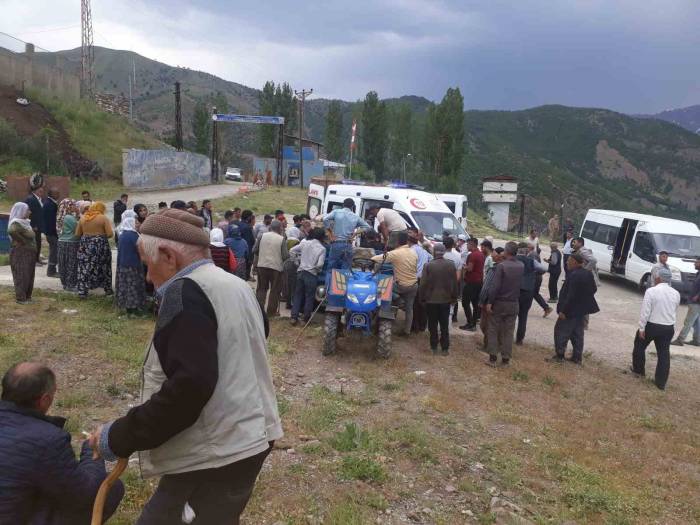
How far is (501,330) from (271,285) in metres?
3.81

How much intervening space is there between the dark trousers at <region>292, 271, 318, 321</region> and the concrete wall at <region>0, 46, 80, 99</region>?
30111 mm

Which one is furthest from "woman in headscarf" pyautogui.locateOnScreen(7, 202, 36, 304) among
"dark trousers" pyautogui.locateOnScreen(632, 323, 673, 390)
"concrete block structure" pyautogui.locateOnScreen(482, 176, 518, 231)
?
"concrete block structure" pyautogui.locateOnScreen(482, 176, 518, 231)

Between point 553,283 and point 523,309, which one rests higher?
point 523,309

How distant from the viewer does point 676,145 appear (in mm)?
134625

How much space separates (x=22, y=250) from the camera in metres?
7.94

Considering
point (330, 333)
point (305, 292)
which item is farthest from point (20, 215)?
point (330, 333)

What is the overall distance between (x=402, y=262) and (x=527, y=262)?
2.27m

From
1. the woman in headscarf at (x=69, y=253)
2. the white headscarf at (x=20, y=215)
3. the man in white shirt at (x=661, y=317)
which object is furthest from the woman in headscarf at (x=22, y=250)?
the man in white shirt at (x=661, y=317)

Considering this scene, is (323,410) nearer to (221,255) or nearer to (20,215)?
(221,255)

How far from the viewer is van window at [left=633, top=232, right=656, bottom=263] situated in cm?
1498

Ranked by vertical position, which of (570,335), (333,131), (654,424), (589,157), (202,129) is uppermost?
(589,157)

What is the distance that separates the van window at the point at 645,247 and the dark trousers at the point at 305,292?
35.4 ft

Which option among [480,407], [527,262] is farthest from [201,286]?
[527,262]

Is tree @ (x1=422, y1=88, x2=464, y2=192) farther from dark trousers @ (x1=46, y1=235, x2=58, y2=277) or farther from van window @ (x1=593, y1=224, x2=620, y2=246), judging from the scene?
dark trousers @ (x1=46, y1=235, x2=58, y2=277)
